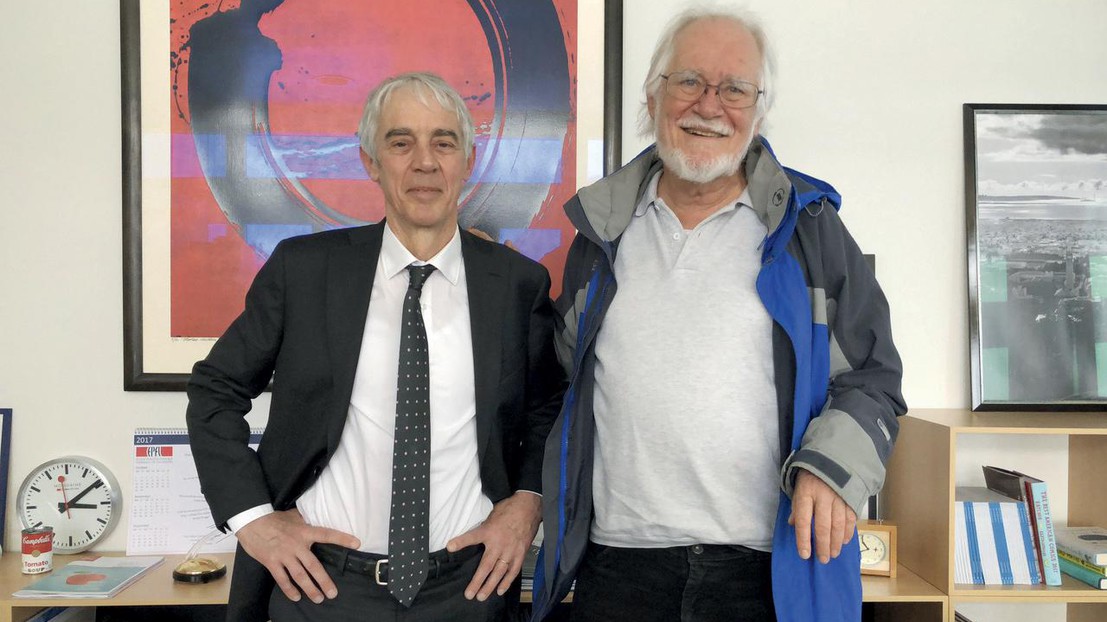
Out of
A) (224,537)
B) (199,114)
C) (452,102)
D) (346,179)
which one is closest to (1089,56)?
(452,102)

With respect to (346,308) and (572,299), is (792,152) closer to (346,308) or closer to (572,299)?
(572,299)

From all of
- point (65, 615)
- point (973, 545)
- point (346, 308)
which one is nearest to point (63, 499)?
point (65, 615)

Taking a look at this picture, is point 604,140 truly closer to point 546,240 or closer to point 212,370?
point 546,240

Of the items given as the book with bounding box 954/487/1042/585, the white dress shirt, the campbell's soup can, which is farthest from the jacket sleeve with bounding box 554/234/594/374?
the campbell's soup can

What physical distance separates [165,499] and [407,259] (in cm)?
132

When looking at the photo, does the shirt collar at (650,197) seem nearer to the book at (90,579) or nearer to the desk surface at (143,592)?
the desk surface at (143,592)

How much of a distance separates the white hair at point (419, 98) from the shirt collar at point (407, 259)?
18 cm

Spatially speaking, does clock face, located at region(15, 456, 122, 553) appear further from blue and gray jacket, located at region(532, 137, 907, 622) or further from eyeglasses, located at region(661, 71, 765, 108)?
eyeglasses, located at region(661, 71, 765, 108)

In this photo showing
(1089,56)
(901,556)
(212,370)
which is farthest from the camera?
(1089,56)

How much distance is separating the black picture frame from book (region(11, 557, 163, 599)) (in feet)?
1.59

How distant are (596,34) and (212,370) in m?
1.45

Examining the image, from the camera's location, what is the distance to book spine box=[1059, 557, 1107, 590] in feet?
6.97

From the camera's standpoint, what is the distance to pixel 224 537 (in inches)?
93.3

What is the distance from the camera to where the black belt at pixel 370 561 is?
1494mm
